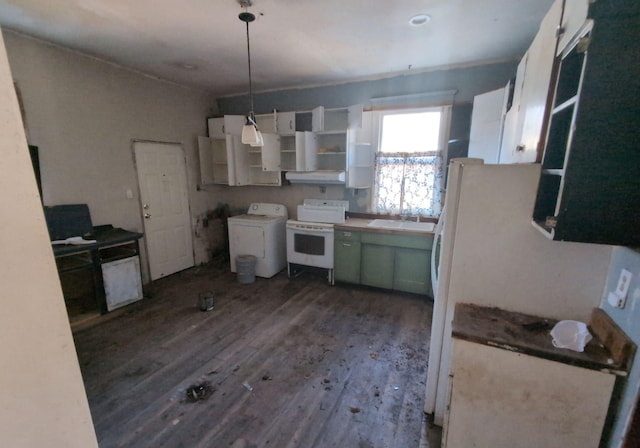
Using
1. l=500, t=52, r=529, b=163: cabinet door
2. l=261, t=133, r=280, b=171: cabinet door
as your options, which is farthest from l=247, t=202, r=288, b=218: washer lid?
l=500, t=52, r=529, b=163: cabinet door

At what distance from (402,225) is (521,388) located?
251cm

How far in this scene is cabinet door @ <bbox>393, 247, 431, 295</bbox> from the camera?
336cm

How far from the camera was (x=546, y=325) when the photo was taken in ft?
4.55

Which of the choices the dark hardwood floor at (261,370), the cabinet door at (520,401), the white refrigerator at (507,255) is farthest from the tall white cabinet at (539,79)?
the dark hardwood floor at (261,370)

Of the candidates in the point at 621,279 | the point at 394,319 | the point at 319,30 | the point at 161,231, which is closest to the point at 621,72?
the point at 621,279

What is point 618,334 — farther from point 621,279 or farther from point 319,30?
point 319,30

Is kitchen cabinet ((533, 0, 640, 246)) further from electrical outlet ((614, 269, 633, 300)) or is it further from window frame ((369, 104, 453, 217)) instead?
window frame ((369, 104, 453, 217))

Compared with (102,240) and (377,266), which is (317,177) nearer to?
(377,266)

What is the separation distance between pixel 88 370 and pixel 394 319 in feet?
9.26

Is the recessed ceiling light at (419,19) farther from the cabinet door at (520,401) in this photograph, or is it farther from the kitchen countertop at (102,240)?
the kitchen countertop at (102,240)

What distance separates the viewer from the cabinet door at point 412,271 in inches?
132

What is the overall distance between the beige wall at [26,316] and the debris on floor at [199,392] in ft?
4.66

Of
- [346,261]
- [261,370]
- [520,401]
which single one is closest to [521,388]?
[520,401]

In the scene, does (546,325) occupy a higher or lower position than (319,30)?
lower
